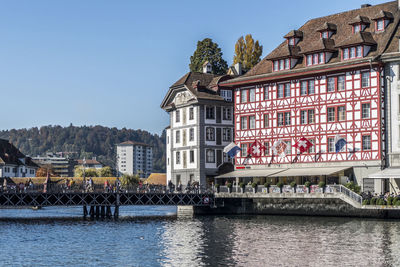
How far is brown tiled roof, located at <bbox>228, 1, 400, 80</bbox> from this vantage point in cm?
7512

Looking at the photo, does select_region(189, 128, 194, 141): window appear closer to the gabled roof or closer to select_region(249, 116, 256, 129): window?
the gabled roof

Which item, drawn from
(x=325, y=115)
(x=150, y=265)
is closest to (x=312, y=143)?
(x=325, y=115)

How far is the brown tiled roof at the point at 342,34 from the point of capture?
7512cm

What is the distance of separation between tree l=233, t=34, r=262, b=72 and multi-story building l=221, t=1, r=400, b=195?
68.6 feet

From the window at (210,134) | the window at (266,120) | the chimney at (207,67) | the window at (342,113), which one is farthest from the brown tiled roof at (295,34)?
the chimney at (207,67)

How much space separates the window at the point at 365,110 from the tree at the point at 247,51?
34513 millimetres

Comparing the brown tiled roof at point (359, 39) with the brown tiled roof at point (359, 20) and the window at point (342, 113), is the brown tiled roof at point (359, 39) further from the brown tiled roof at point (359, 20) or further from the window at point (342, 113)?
the window at point (342, 113)

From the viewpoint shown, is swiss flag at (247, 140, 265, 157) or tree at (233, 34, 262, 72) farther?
tree at (233, 34, 262, 72)

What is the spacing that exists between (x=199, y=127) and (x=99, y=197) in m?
17.9

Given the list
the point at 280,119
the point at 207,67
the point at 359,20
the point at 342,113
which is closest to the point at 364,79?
the point at 342,113

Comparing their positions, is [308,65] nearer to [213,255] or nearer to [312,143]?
[312,143]

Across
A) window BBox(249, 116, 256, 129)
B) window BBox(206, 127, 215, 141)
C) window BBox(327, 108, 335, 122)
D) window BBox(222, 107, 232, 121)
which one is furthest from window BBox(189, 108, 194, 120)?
window BBox(327, 108, 335, 122)

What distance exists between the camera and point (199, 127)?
92375 millimetres

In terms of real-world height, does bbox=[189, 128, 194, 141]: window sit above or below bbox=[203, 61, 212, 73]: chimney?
below
